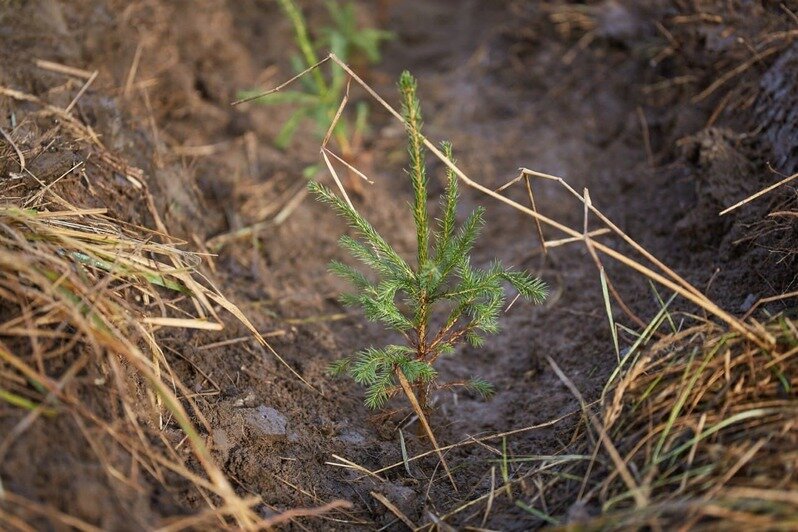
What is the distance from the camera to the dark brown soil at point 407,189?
2.36 m

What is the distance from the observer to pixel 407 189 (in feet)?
13.0

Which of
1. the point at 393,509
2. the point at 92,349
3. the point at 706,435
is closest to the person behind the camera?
the point at 706,435

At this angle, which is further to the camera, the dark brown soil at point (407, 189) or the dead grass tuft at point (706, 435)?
the dark brown soil at point (407, 189)

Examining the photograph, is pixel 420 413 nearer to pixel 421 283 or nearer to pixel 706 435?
pixel 421 283

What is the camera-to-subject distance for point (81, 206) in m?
2.64

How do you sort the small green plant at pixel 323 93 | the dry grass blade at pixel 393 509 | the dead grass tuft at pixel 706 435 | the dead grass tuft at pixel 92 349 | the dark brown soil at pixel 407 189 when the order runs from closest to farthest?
1. the dead grass tuft at pixel 706 435
2. the dead grass tuft at pixel 92 349
3. the dry grass blade at pixel 393 509
4. the dark brown soil at pixel 407 189
5. the small green plant at pixel 323 93

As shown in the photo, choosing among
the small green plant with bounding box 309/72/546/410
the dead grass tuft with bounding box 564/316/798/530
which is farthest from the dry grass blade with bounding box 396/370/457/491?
the dead grass tuft with bounding box 564/316/798/530

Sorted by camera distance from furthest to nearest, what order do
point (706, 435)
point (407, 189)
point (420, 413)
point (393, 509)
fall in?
point (407, 189), point (420, 413), point (393, 509), point (706, 435)

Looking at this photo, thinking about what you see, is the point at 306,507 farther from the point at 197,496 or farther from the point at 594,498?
the point at 594,498

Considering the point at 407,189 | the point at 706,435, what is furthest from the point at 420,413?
the point at 407,189

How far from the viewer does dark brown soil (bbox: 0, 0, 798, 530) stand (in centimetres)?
236

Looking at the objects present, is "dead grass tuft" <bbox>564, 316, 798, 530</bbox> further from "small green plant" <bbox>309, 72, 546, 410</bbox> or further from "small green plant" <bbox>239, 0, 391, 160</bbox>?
"small green plant" <bbox>239, 0, 391, 160</bbox>

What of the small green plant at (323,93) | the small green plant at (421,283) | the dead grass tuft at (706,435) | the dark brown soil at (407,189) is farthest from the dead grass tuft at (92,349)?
the small green plant at (323,93)

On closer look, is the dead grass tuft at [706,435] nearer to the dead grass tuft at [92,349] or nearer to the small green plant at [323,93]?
the dead grass tuft at [92,349]
